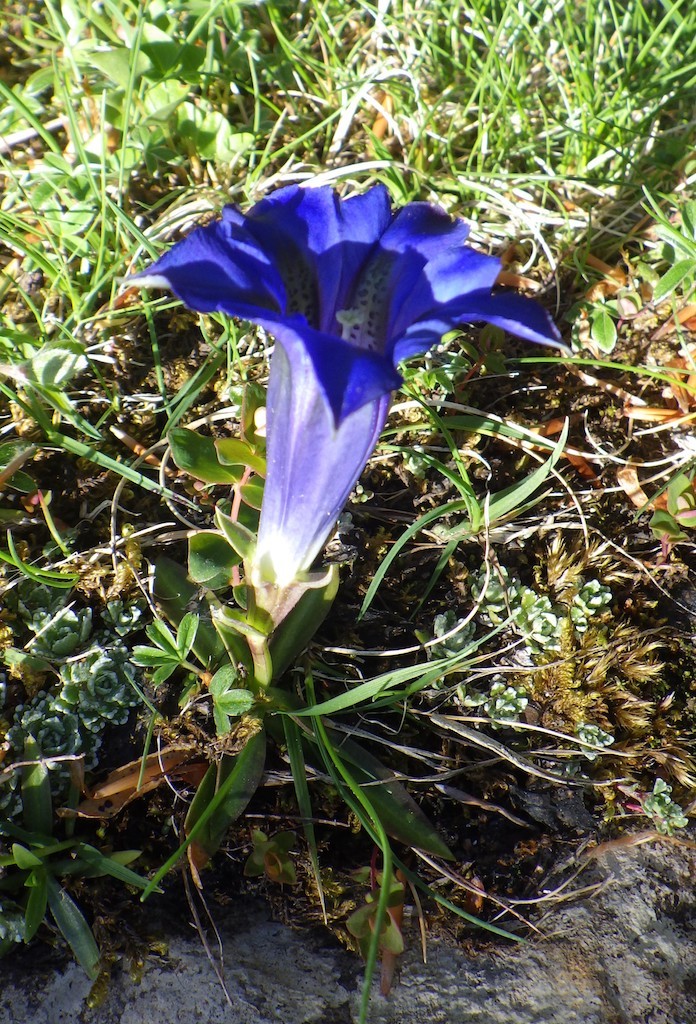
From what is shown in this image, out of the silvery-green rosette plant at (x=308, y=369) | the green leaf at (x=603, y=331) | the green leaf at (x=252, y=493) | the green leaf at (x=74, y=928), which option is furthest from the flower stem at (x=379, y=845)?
the green leaf at (x=603, y=331)

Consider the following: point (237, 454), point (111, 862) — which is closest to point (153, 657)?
point (111, 862)

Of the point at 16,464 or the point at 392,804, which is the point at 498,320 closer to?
the point at 392,804

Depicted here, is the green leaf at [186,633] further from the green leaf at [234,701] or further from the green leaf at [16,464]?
the green leaf at [16,464]

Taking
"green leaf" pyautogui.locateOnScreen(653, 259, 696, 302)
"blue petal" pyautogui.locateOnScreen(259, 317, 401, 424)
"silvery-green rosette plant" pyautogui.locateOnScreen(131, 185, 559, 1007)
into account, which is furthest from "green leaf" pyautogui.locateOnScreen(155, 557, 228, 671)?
"green leaf" pyautogui.locateOnScreen(653, 259, 696, 302)

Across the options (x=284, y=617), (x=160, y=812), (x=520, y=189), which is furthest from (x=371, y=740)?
(x=520, y=189)

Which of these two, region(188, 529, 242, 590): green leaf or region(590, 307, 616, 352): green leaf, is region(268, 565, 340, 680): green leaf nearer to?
region(188, 529, 242, 590): green leaf

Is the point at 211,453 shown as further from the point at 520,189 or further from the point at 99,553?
the point at 520,189
